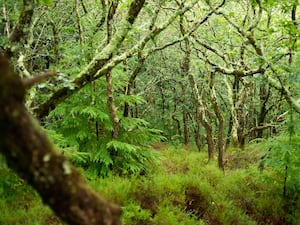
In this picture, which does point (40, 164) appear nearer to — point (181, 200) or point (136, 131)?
point (181, 200)

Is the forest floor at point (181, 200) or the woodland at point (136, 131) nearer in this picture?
the woodland at point (136, 131)

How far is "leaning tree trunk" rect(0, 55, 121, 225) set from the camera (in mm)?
1752

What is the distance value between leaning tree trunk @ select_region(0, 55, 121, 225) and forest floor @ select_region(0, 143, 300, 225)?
4.01m

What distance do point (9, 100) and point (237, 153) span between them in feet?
43.8

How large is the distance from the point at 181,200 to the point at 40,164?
6.90m

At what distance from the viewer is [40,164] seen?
1843mm

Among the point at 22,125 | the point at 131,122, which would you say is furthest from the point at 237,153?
the point at 22,125

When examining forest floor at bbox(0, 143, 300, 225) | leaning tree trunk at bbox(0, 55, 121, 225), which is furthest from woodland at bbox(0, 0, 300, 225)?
leaning tree trunk at bbox(0, 55, 121, 225)

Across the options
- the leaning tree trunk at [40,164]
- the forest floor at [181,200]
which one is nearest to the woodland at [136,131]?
the forest floor at [181,200]

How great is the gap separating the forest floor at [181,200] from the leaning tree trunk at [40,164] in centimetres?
401

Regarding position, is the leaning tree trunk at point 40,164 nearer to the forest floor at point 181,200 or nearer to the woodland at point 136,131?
the woodland at point 136,131

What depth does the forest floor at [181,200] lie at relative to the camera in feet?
22.6

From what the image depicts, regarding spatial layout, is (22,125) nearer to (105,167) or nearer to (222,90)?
(105,167)

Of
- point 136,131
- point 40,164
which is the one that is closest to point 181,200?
point 136,131
